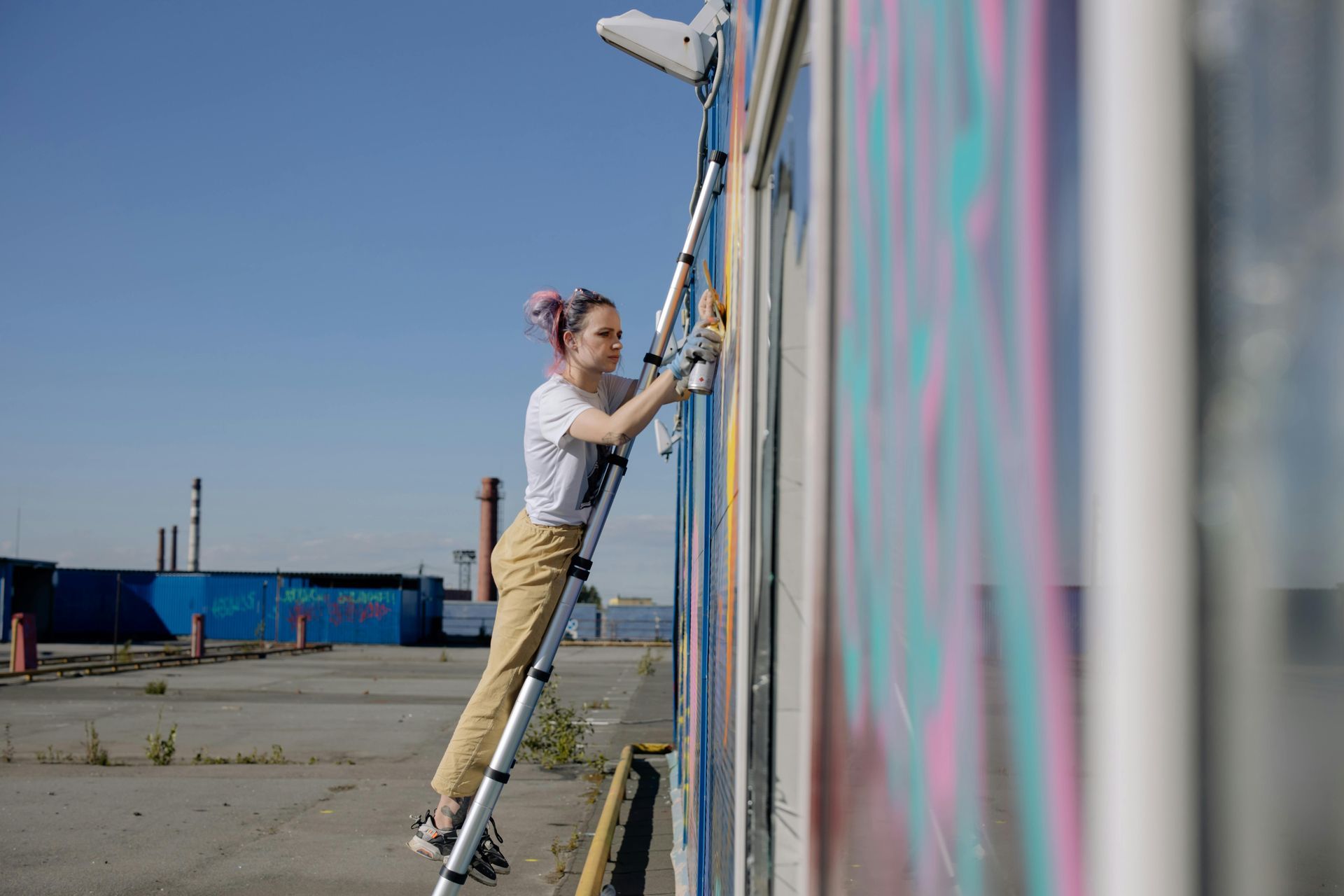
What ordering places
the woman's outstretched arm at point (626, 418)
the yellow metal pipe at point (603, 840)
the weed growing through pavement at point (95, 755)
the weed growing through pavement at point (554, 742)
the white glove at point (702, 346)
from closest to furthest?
the white glove at point (702, 346) → the woman's outstretched arm at point (626, 418) → the yellow metal pipe at point (603, 840) → the weed growing through pavement at point (95, 755) → the weed growing through pavement at point (554, 742)

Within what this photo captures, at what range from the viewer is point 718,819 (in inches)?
88.6

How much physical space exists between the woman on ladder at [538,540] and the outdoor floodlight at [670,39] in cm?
89

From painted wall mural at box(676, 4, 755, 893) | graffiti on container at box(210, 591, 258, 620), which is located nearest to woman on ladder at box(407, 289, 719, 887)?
painted wall mural at box(676, 4, 755, 893)

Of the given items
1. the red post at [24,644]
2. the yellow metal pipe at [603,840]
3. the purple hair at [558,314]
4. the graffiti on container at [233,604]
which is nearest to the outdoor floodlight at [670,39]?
the purple hair at [558,314]

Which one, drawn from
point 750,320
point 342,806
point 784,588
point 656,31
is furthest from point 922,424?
point 342,806

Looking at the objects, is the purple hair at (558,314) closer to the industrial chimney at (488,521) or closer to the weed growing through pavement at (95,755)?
the weed growing through pavement at (95,755)

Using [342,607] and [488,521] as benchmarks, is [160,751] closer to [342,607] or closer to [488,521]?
[342,607]

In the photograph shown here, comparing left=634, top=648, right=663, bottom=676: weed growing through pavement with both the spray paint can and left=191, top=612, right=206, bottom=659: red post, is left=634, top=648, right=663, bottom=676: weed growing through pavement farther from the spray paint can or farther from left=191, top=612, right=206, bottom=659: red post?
the spray paint can

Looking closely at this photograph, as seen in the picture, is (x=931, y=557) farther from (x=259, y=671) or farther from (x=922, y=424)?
(x=259, y=671)

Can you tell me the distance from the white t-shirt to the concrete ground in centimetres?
231

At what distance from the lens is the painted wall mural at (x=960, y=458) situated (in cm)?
42

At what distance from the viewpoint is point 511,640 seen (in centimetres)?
330

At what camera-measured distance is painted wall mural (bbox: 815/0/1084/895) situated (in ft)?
1.39

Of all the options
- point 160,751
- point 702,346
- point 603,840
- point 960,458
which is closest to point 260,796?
point 160,751
